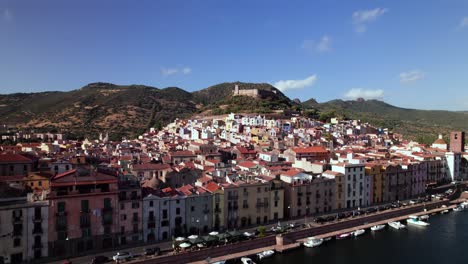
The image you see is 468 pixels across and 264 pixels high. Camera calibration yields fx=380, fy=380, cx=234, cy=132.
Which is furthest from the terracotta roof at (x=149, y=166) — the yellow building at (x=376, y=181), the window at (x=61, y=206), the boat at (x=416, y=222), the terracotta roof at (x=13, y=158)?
the boat at (x=416, y=222)

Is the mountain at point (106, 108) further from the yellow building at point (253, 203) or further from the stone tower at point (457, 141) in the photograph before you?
the yellow building at point (253, 203)

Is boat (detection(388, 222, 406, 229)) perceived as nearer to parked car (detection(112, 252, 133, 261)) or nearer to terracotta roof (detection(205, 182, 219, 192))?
terracotta roof (detection(205, 182, 219, 192))

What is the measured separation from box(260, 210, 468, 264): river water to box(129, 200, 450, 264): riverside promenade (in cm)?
124

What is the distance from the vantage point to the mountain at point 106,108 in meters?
134

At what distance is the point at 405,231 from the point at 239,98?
11462 cm

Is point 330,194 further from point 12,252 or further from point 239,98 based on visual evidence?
point 239,98

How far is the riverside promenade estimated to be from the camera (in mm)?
32781

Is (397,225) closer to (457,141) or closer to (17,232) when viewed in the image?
(17,232)

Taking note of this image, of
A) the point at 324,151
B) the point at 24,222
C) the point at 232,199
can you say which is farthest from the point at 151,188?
the point at 324,151

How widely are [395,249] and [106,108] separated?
133 m

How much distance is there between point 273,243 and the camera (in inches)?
1506

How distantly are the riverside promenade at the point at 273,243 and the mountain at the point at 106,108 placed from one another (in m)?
90.3

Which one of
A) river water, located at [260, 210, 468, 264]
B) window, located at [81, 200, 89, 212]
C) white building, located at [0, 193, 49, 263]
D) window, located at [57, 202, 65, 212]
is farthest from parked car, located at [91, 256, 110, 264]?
river water, located at [260, 210, 468, 264]

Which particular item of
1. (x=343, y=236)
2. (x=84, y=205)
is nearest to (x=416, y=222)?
(x=343, y=236)
